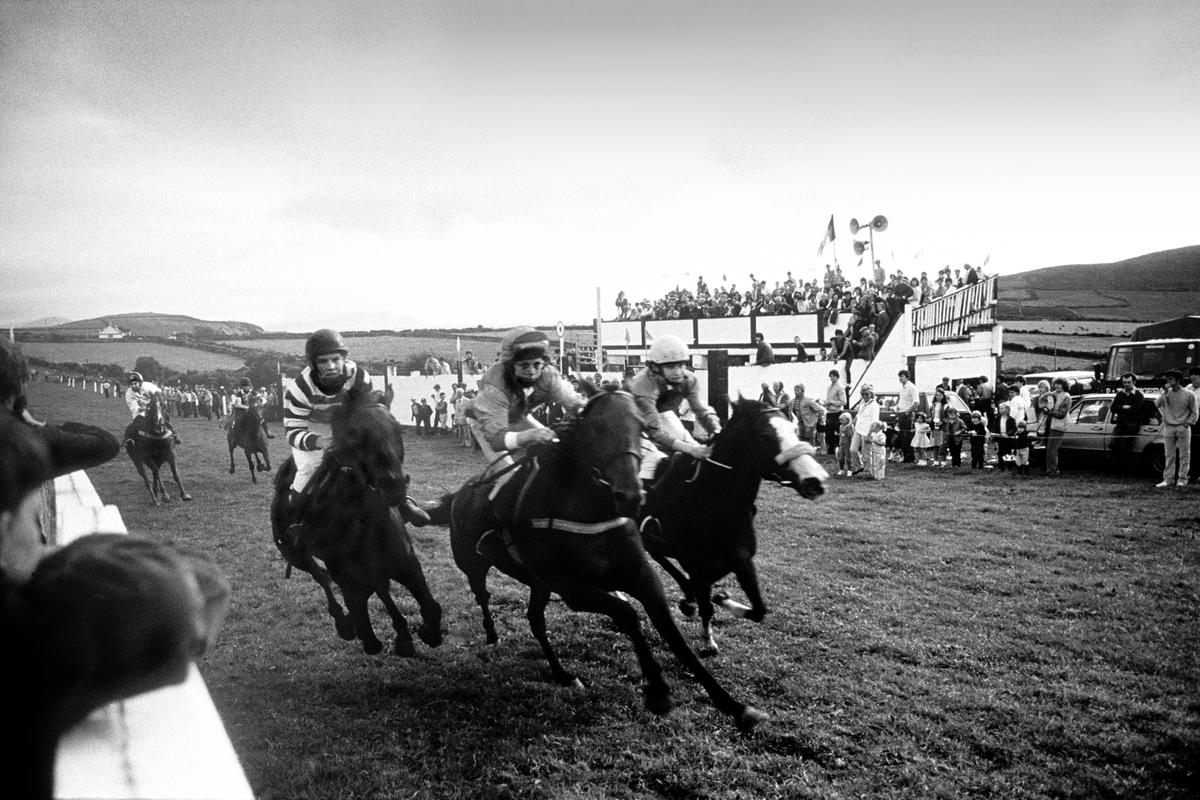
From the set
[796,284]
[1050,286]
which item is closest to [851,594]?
[796,284]

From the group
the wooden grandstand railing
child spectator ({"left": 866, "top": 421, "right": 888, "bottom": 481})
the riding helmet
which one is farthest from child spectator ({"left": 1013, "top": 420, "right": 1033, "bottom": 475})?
the riding helmet

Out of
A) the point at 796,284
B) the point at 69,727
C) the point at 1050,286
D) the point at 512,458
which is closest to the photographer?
the point at 69,727

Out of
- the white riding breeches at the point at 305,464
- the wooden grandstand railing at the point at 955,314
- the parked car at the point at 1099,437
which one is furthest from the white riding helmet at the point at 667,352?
the wooden grandstand railing at the point at 955,314

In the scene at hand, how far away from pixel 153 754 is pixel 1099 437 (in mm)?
16228

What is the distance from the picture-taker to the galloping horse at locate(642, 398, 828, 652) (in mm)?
4836

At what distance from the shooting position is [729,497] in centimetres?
526

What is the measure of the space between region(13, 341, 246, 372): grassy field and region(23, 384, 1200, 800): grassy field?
0.18 meters

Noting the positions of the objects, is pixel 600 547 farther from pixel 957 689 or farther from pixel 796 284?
pixel 796 284

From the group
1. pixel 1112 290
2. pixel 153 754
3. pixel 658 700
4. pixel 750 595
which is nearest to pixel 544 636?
pixel 658 700

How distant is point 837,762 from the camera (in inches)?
160

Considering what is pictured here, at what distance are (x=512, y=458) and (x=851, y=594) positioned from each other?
13.3ft

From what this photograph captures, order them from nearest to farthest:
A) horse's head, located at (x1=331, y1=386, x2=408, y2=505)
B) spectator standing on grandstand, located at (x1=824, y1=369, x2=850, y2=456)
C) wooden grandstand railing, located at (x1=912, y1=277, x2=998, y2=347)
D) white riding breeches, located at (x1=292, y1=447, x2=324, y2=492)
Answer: horse's head, located at (x1=331, y1=386, x2=408, y2=505) < white riding breeches, located at (x1=292, y1=447, x2=324, y2=492) < spectator standing on grandstand, located at (x1=824, y1=369, x2=850, y2=456) < wooden grandstand railing, located at (x1=912, y1=277, x2=998, y2=347)

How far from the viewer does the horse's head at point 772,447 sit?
4566 mm

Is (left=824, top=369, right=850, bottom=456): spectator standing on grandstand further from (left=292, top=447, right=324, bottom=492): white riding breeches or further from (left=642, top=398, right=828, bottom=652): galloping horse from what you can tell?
(left=292, top=447, right=324, bottom=492): white riding breeches
